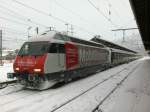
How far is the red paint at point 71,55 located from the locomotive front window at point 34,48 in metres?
1.94

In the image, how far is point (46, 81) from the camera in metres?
11.7

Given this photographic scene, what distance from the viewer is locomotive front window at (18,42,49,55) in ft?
39.3

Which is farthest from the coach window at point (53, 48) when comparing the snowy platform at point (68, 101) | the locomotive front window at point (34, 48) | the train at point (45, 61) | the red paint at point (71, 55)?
the snowy platform at point (68, 101)

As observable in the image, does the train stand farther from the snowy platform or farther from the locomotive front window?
the snowy platform

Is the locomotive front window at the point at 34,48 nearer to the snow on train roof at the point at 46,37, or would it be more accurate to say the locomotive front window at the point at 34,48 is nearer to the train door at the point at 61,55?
the snow on train roof at the point at 46,37

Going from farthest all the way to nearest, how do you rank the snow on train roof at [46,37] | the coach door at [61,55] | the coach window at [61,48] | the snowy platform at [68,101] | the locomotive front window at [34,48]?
the coach window at [61,48] → the coach door at [61,55] → the snow on train roof at [46,37] → the locomotive front window at [34,48] → the snowy platform at [68,101]

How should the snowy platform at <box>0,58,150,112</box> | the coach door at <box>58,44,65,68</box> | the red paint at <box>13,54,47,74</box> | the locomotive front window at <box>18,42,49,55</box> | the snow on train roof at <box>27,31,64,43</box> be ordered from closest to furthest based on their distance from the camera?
the snowy platform at <box>0,58,150,112</box> → the red paint at <box>13,54,47,74</box> → the locomotive front window at <box>18,42,49,55</box> → the snow on train roof at <box>27,31,64,43</box> → the coach door at <box>58,44,65,68</box>

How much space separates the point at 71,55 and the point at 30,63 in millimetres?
3340

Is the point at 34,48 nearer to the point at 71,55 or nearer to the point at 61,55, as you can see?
the point at 61,55

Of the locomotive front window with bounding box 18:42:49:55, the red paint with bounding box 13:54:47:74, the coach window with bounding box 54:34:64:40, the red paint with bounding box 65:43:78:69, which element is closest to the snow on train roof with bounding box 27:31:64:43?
the coach window with bounding box 54:34:64:40

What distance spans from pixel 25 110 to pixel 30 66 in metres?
4.13

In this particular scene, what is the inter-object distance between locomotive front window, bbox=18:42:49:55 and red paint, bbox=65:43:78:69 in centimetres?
194

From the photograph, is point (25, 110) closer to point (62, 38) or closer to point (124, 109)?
point (124, 109)

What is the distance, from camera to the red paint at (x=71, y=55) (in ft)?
45.1
